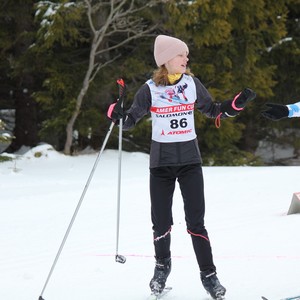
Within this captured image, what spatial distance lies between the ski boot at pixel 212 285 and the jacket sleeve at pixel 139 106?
1.11 m

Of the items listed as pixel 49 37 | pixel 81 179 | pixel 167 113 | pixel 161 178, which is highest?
pixel 49 37

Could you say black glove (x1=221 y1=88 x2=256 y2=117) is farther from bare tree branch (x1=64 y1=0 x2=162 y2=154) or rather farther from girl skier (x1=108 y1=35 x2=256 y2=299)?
bare tree branch (x1=64 y1=0 x2=162 y2=154)

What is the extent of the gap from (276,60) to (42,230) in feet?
33.9

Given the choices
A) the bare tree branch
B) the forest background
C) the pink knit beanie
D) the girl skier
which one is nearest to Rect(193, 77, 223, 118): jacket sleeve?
the girl skier

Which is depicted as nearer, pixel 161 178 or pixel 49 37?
pixel 161 178

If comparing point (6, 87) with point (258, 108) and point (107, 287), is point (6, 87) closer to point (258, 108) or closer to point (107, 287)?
point (258, 108)

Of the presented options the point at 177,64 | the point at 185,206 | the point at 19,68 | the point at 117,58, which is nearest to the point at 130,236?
the point at 185,206

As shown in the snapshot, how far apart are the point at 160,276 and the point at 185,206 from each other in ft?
1.66

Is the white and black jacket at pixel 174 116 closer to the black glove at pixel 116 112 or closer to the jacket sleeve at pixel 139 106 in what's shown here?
the jacket sleeve at pixel 139 106

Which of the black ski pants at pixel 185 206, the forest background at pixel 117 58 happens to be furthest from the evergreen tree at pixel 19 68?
the black ski pants at pixel 185 206

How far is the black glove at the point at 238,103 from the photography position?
154 inches

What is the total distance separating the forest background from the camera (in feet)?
39.1

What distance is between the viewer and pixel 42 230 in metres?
6.36

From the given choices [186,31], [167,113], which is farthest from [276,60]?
[167,113]
